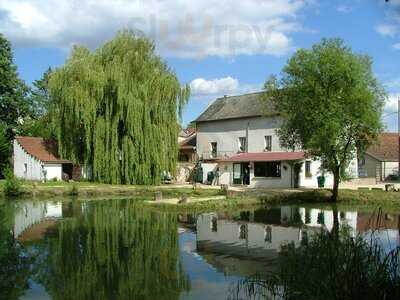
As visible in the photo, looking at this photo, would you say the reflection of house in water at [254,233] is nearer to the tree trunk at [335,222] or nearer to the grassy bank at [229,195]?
the tree trunk at [335,222]

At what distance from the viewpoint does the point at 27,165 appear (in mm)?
49062

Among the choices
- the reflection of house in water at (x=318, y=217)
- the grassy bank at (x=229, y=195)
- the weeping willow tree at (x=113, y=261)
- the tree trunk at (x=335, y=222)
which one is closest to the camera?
the weeping willow tree at (x=113, y=261)

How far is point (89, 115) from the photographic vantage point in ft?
136

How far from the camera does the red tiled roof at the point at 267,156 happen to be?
1677 inches

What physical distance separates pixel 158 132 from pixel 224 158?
32.2ft

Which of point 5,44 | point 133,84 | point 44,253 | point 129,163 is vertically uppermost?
point 5,44

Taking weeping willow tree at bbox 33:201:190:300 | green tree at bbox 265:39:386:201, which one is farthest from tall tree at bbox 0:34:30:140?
weeping willow tree at bbox 33:201:190:300

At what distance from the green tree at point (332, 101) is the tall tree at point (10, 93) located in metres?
32.4

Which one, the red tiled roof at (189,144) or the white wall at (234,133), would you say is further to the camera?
the red tiled roof at (189,144)

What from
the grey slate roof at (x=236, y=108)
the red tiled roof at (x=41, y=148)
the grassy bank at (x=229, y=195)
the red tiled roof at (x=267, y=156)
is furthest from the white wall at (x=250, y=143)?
the red tiled roof at (x=41, y=148)

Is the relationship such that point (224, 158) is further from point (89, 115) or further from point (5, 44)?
point (5, 44)

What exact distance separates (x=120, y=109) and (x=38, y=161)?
11.3 meters

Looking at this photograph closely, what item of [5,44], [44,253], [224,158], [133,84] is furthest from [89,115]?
[44,253]

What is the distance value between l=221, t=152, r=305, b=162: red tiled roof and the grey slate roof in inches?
146
